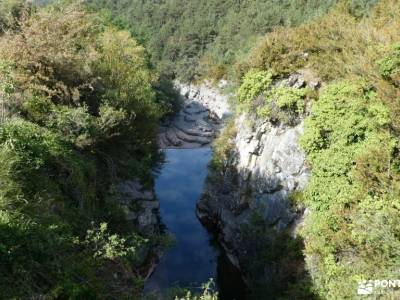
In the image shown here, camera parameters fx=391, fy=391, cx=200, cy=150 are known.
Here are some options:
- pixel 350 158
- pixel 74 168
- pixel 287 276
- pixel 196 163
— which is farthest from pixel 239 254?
pixel 196 163

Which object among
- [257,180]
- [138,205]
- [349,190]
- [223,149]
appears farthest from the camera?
[223,149]

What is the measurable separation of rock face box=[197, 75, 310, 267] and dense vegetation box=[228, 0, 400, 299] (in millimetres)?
Answer: 770

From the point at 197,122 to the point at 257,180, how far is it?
30534 millimetres

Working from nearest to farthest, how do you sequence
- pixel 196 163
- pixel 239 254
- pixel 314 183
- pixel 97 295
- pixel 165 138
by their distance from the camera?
pixel 97 295 < pixel 314 183 < pixel 239 254 < pixel 196 163 < pixel 165 138

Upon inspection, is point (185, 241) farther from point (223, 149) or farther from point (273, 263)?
point (273, 263)

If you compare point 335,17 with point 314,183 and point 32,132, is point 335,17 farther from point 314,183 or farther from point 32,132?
point 32,132

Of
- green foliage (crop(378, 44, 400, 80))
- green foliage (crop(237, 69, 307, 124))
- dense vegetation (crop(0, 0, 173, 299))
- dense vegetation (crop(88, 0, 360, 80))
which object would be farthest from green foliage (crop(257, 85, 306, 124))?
dense vegetation (crop(88, 0, 360, 80))

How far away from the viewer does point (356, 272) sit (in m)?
11.5

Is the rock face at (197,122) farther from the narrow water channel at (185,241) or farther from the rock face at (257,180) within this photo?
the rock face at (257,180)

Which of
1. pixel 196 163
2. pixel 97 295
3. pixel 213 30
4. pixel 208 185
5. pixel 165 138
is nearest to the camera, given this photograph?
pixel 97 295

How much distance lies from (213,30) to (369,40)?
69655 mm

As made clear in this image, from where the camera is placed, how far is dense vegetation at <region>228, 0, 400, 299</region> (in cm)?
1152

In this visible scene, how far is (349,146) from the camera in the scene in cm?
1391
